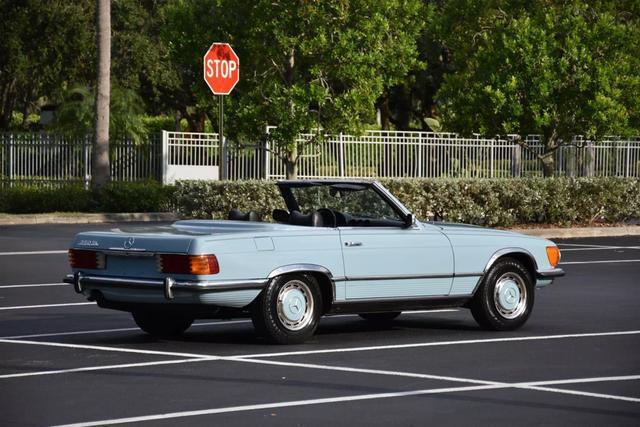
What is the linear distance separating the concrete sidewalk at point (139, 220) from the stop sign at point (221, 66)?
402cm

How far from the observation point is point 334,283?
38.9ft

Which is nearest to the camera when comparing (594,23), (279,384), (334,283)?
(279,384)

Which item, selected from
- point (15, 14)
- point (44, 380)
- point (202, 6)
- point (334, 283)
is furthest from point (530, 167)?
point (44, 380)

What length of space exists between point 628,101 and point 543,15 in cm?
298

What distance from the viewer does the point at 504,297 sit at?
12.9 metres

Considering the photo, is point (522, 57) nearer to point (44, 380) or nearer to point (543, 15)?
point (543, 15)

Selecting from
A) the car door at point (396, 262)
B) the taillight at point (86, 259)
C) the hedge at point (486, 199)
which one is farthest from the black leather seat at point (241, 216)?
the hedge at point (486, 199)

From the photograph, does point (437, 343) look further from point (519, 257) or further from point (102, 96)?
point (102, 96)

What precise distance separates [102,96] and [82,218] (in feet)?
13.9

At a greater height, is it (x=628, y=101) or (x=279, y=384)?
(x=628, y=101)

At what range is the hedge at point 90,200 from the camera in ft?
118

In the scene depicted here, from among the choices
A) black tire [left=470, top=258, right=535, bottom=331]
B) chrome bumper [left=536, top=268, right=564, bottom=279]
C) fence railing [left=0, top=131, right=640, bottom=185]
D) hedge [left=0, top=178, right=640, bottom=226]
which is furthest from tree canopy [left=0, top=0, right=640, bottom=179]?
black tire [left=470, top=258, right=535, bottom=331]

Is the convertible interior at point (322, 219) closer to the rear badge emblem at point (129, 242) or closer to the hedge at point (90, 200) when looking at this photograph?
the rear badge emblem at point (129, 242)

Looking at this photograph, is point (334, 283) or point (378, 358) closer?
point (378, 358)
